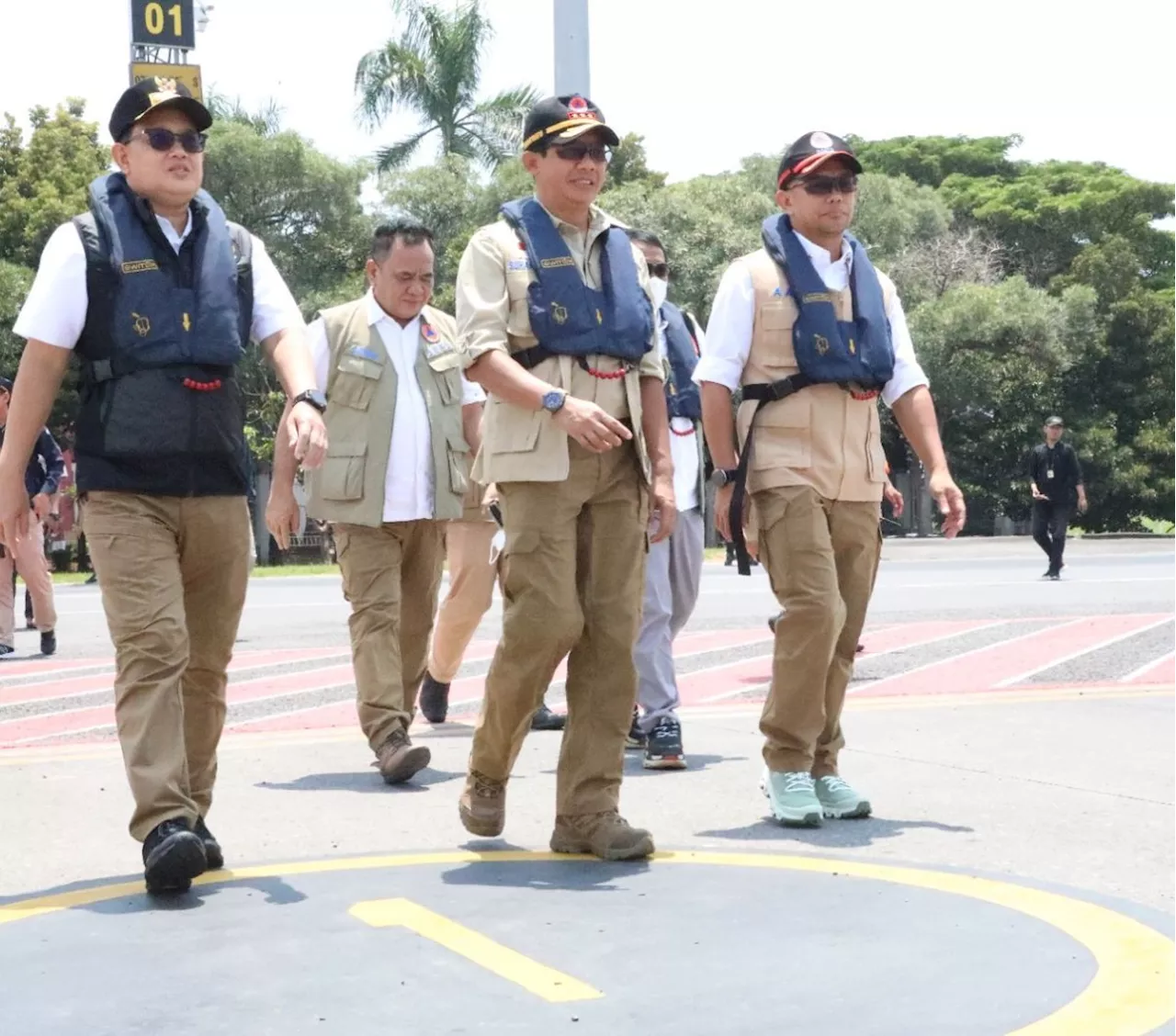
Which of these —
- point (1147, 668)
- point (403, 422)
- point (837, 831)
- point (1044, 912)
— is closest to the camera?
point (1044, 912)

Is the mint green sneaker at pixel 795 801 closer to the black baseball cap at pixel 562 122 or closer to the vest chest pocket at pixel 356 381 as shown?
the black baseball cap at pixel 562 122

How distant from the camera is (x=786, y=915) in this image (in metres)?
4.52

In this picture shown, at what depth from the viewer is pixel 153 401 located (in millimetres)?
5031

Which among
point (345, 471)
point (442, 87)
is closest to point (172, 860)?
point (345, 471)

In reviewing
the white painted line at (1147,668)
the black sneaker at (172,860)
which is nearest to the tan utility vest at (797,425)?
the black sneaker at (172,860)

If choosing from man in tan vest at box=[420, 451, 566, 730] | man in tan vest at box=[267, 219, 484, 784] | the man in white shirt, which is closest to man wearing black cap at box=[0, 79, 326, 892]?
man in tan vest at box=[267, 219, 484, 784]

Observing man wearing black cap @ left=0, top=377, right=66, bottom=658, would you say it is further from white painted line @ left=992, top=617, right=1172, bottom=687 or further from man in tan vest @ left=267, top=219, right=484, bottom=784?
white painted line @ left=992, top=617, right=1172, bottom=687

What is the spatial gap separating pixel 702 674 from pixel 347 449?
4.05m

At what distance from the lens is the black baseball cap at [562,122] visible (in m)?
5.34

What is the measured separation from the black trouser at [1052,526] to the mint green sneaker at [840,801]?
16.0m

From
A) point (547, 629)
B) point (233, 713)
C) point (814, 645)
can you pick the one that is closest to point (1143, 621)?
point (233, 713)

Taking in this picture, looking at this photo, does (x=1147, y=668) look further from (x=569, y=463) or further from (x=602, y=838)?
(x=569, y=463)

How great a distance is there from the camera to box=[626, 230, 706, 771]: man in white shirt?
24.2 feet

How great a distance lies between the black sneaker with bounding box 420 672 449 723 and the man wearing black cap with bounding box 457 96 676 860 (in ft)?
10.5
